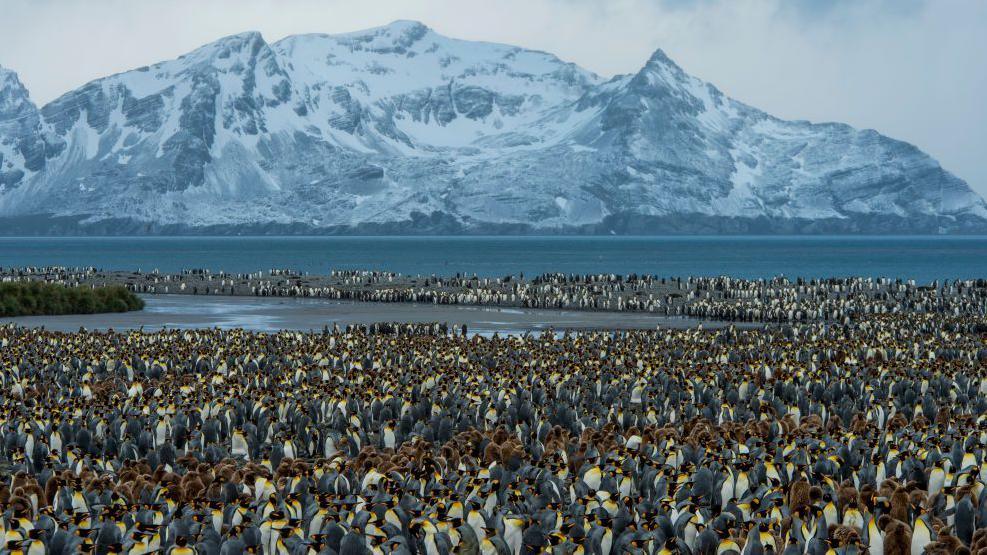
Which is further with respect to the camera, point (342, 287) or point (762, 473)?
point (342, 287)

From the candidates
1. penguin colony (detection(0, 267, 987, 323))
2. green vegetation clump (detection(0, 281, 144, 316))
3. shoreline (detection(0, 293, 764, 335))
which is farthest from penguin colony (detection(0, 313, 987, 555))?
penguin colony (detection(0, 267, 987, 323))

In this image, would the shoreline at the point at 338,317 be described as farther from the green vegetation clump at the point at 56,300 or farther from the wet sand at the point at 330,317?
the green vegetation clump at the point at 56,300

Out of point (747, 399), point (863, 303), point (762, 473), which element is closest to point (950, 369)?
point (747, 399)

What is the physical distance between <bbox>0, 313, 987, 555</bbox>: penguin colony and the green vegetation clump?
20531 millimetres

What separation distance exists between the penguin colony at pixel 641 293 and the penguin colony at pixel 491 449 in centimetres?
2136

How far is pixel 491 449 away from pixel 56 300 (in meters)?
40.5

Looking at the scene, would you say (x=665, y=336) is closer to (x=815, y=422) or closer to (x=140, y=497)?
(x=815, y=422)

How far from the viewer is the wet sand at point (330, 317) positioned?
4494 centimetres

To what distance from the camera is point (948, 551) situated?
11.2 m

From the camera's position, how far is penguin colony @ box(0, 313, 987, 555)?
39.1ft

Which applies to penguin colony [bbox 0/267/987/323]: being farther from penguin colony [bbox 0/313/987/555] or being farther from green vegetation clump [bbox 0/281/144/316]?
penguin colony [bbox 0/313/987/555]

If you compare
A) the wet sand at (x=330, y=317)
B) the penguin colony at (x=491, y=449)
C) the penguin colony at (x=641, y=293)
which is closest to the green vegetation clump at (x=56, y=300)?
the wet sand at (x=330, y=317)

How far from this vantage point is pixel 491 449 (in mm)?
16156

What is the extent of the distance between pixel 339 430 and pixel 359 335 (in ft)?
47.6
